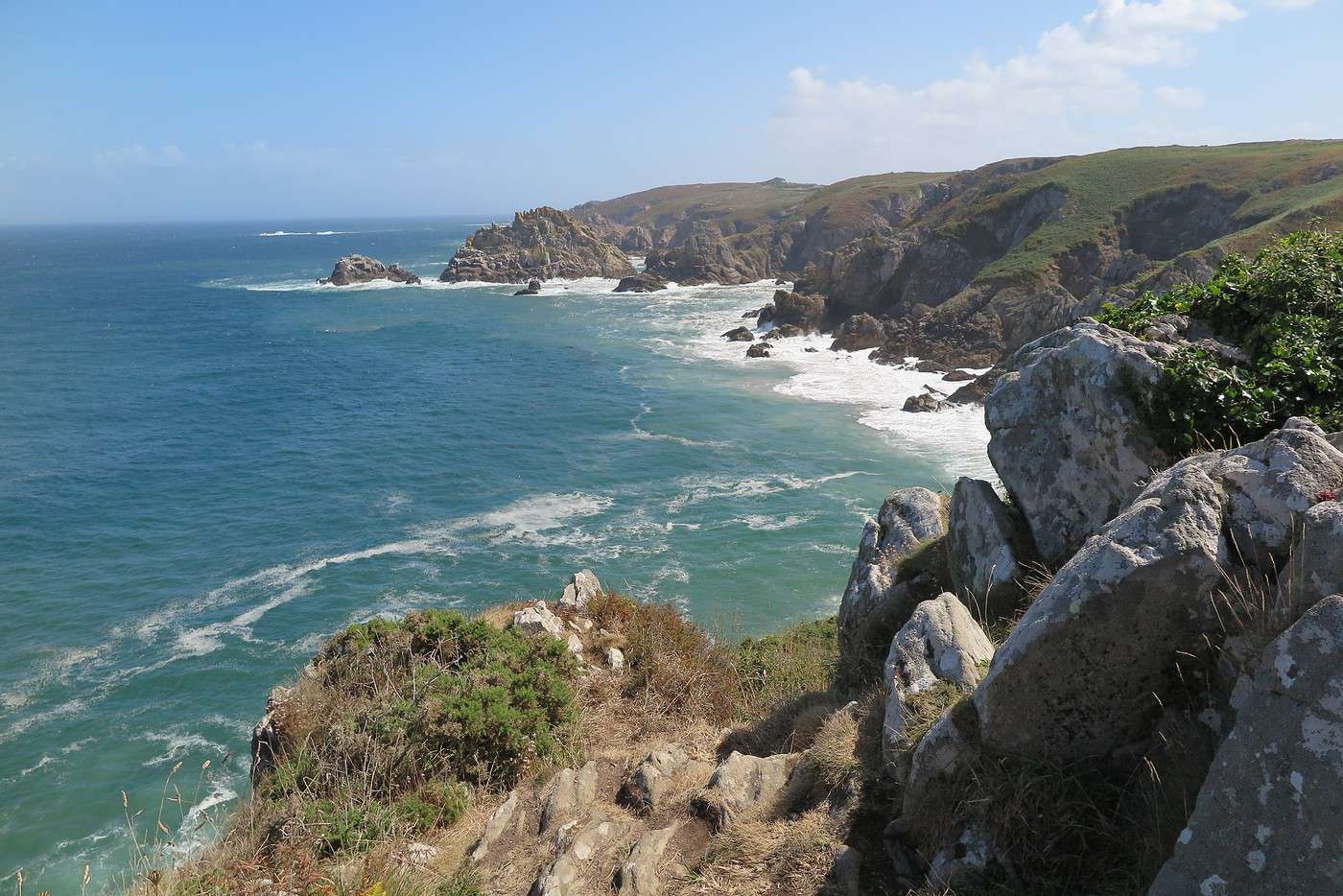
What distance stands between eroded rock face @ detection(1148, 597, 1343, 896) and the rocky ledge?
123774 millimetres

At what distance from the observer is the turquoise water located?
65.7ft

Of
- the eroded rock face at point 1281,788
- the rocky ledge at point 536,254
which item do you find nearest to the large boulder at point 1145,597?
the eroded rock face at point 1281,788

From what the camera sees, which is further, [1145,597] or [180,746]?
[180,746]

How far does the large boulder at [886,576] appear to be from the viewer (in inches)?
420

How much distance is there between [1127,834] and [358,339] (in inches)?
3028

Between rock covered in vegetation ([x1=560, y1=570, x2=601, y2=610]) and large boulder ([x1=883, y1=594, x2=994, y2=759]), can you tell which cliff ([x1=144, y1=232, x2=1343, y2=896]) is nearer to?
large boulder ([x1=883, y1=594, x2=994, y2=759])

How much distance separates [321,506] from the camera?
33.5 metres

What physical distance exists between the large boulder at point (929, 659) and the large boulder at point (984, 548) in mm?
1197

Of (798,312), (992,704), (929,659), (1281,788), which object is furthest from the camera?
(798,312)

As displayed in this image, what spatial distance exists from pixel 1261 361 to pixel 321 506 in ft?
109

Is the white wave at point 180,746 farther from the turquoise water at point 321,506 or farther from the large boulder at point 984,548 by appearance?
the large boulder at point 984,548

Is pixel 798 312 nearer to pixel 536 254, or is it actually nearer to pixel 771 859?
pixel 536 254

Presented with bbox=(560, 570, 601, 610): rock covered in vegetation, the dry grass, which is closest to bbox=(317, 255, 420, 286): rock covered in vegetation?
bbox=(560, 570, 601, 610): rock covered in vegetation

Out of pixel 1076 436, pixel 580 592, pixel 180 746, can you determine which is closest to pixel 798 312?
pixel 580 592
